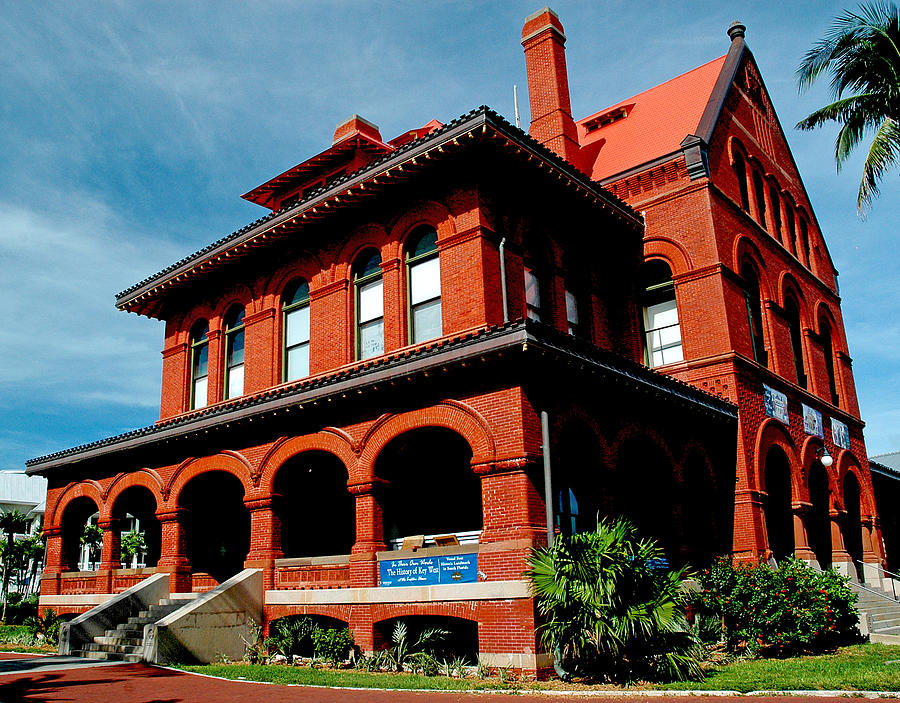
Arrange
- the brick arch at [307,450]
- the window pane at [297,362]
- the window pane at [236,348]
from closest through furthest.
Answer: the brick arch at [307,450], the window pane at [297,362], the window pane at [236,348]

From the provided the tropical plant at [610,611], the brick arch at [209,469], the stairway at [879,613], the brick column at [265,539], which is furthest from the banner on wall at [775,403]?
the brick arch at [209,469]

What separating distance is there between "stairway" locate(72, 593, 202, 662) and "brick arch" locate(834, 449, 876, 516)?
19771 mm

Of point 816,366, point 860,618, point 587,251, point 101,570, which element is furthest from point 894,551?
point 101,570

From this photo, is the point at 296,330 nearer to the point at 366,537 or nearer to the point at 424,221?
the point at 424,221

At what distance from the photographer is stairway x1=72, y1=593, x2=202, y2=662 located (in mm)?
15617

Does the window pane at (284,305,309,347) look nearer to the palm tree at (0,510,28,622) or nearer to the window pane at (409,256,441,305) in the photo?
the window pane at (409,256,441,305)

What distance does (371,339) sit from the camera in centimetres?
1877

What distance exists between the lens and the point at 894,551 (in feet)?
110

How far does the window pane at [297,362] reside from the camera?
65.8 ft

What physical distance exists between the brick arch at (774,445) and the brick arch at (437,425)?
9.29 metres

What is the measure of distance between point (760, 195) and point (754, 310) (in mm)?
5008

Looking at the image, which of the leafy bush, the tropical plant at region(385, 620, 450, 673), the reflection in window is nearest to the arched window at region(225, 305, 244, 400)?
the reflection in window

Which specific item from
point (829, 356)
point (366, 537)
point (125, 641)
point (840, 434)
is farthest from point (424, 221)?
point (829, 356)

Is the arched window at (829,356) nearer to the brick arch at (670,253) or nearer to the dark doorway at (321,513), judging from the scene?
the brick arch at (670,253)
